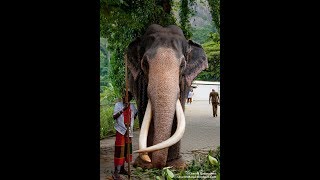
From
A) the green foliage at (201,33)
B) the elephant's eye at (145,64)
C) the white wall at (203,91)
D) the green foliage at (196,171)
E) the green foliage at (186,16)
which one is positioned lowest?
the green foliage at (196,171)

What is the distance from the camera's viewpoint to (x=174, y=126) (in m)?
3.59

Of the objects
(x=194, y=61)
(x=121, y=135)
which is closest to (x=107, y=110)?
(x=121, y=135)

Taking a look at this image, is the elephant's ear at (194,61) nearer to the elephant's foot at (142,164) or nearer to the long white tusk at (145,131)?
the long white tusk at (145,131)

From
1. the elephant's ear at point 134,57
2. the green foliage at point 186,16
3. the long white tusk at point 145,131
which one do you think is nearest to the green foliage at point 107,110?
the long white tusk at point 145,131

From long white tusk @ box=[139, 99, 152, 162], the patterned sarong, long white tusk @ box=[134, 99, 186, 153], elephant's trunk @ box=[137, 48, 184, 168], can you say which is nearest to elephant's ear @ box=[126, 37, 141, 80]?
elephant's trunk @ box=[137, 48, 184, 168]

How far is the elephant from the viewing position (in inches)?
134

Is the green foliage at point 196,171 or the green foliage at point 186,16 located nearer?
the green foliage at point 196,171

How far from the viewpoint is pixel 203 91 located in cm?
374

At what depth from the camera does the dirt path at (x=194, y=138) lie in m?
3.38

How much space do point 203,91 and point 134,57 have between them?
67 centimetres

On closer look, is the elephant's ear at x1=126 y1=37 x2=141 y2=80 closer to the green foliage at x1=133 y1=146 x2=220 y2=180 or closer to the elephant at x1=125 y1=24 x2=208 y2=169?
the elephant at x1=125 y1=24 x2=208 y2=169

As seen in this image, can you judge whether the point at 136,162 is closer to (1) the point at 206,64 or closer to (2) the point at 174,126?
(2) the point at 174,126

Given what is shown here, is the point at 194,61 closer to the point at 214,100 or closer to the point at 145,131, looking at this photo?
the point at 214,100

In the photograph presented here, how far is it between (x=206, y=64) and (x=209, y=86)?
34cm
